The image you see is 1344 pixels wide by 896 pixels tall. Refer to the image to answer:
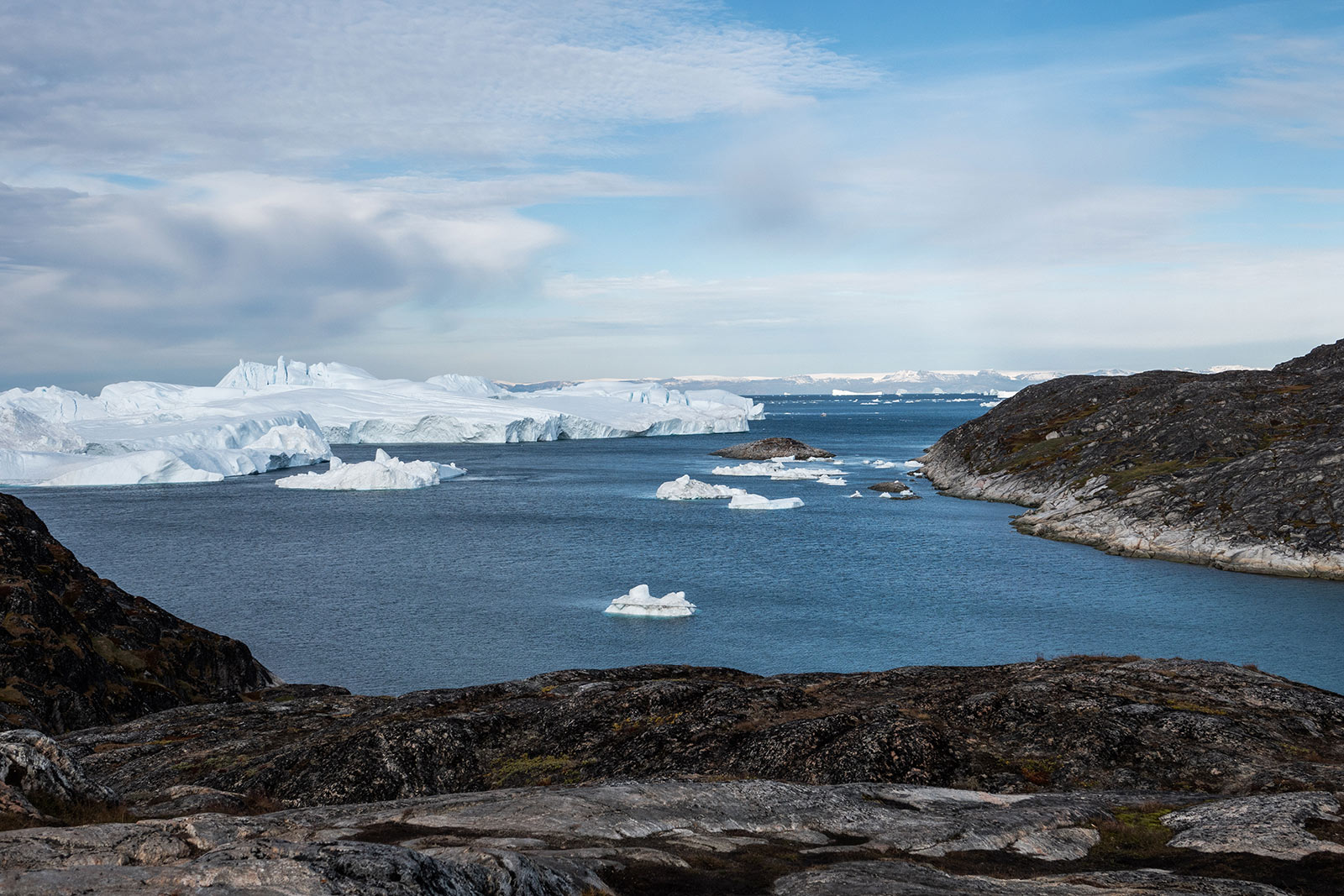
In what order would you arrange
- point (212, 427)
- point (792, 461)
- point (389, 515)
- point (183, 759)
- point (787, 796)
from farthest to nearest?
point (792, 461), point (212, 427), point (389, 515), point (183, 759), point (787, 796)

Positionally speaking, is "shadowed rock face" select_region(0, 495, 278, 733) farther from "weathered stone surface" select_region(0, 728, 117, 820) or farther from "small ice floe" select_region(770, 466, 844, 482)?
"small ice floe" select_region(770, 466, 844, 482)

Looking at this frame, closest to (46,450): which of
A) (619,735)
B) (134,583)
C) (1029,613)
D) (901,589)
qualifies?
(134,583)

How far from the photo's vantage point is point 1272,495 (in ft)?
213

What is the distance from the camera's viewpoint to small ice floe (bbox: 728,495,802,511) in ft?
312

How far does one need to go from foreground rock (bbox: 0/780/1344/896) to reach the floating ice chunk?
113543 mm

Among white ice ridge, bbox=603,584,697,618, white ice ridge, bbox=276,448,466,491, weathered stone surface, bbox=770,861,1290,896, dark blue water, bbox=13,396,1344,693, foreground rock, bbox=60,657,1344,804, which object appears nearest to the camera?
weathered stone surface, bbox=770,861,1290,896

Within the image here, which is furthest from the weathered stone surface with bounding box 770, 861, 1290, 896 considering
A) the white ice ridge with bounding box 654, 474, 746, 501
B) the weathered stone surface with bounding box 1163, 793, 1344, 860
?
the white ice ridge with bounding box 654, 474, 746, 501

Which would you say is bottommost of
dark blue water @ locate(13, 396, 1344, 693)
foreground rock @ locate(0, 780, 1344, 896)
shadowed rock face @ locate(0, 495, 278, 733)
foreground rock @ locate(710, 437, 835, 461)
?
dark blue water @ locate(13, 396, 1344, 693)

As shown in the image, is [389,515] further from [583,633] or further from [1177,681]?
[1177,681]

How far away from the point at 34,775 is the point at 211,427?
142 meters

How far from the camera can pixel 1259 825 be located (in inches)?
469

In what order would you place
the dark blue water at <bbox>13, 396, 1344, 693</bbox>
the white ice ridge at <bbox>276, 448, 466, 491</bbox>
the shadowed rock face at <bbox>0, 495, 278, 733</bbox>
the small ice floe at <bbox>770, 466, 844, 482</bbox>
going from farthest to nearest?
the small ice floe at <bbox>770, 466, 844, 482</bbox> → the white ice ridge at <bbox>276, 448, 466, 491</bbox> → the dark blue water at <bbox>13, 396, 1344, 693</bbox> → the shadowed rock face at <bbox>0, 495, 278, 733</bbox>

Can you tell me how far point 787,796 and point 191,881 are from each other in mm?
8397

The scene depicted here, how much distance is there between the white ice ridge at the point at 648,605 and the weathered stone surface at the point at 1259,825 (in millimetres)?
38290
